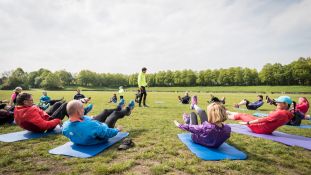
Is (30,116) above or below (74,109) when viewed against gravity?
below

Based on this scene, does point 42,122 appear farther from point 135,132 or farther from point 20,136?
point 135,132

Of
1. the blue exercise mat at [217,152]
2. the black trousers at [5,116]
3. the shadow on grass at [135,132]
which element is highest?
the black trousers at [5,116]

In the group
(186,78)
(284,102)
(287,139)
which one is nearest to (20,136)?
(287,139)

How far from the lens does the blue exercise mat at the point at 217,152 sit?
4801mm

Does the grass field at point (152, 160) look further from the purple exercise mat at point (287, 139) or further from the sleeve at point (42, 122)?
the sleeve at point (42, 122)

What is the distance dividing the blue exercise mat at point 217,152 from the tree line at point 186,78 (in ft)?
328

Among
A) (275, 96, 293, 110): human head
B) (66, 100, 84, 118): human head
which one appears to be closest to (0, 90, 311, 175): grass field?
(66, 100, 84, 118): human head

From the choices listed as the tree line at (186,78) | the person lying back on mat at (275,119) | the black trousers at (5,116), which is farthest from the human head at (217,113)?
the tree line at (186,78)

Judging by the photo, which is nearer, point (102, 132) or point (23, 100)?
point (102, 132)

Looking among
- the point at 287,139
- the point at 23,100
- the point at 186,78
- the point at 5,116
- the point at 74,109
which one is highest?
the point at 186,78

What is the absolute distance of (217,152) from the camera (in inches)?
203

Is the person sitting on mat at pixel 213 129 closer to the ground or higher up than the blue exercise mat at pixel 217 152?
higher up

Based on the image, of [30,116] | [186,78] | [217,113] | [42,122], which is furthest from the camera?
[186,78]

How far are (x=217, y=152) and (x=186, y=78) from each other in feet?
403
